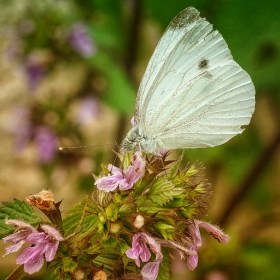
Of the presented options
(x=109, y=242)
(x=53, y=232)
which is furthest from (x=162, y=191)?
(x=53, y=232)

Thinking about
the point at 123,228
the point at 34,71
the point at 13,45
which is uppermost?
the point at 13,45

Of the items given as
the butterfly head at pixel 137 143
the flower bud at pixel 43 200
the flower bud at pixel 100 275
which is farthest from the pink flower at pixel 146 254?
the butterfly head at pixel 137 143

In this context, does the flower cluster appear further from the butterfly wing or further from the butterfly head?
the butterfly wing

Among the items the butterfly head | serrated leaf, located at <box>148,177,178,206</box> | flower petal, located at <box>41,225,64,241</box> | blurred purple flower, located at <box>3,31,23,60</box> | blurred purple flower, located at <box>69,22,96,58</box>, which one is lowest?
flower petal, located at <box>41,225,64,241</box>

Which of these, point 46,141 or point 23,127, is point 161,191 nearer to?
point 46,141

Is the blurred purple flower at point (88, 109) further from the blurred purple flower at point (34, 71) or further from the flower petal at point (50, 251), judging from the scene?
the flower petal at point (50, 251)

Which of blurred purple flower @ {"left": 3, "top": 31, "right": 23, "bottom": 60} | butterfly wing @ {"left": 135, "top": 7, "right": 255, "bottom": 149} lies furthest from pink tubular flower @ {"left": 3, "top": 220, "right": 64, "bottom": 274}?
blurred purple flower @ {"left": 3, "top": 31, "right": 23, "bottom": 60}
